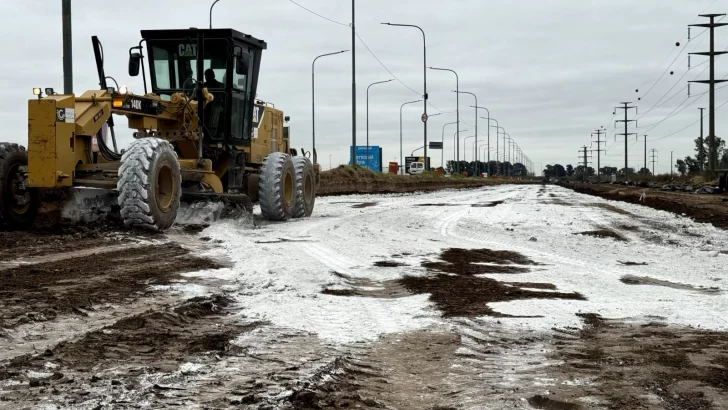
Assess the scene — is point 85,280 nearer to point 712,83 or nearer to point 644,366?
point 644,366

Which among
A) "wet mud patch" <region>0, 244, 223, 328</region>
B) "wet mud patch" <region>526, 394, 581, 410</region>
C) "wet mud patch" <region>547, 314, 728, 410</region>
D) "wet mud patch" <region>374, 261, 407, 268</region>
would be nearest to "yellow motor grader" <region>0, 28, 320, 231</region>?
"wet mud patch" <region>0, 244, 223, 328</region>

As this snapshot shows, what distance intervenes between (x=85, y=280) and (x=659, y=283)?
5.07 m

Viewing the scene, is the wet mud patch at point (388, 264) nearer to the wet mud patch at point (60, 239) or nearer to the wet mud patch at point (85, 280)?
the wet mud patch at point (85, 280)

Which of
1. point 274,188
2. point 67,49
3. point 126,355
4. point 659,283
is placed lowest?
point 659,283

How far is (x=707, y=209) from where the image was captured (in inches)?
779

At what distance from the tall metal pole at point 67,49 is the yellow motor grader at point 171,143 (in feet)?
9.69

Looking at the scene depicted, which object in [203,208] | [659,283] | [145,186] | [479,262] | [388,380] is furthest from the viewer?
[203,208]

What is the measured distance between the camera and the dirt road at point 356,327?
3584 mm

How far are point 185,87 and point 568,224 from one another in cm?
734

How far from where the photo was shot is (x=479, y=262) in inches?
A: 346

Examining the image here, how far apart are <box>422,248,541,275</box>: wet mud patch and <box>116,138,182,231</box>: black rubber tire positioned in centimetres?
408

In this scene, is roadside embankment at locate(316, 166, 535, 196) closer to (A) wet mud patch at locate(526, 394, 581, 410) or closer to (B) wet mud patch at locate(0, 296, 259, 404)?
(B) wet mud patch at locate(0, 296, 259, 404)

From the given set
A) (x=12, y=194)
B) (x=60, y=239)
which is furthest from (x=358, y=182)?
(x=60, y=239)

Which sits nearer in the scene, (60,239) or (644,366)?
(644,366)
